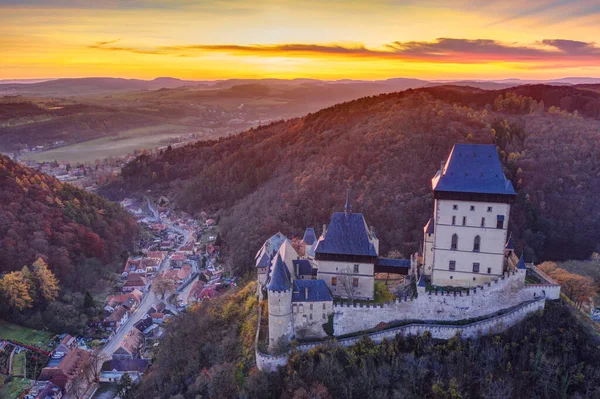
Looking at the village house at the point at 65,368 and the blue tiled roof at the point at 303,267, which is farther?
the village house at the point at 65,368

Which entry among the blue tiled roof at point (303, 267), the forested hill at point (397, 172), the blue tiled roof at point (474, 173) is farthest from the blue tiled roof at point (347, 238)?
the forested hill at point (397, 172)

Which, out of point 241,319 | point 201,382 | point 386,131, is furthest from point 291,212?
point 201,382

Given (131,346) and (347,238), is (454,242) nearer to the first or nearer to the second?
(347,238)

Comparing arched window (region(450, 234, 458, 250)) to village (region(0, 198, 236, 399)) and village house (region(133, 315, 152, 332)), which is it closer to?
village (region(0, 198, 236, 399))

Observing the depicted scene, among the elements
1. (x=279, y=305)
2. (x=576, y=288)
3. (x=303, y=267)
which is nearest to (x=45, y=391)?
(x=279, y=305)

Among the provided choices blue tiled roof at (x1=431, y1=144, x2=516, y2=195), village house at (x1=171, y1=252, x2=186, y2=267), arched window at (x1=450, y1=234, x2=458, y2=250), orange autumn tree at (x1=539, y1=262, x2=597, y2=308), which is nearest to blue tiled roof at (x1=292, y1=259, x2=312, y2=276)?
arched window at (x1=450, y1=234, x2=458, y2=250)

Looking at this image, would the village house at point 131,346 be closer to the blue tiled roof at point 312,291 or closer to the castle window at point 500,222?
the blue tiled roof at point 312,291

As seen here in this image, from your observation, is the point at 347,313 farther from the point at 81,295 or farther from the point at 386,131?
the point at 386,131

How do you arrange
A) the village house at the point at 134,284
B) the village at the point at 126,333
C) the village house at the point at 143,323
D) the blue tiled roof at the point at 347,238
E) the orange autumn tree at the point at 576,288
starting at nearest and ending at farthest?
the blue tiled roof at the point at 347,238 → the orange autumn tree at the point at 576,288 → the village at the point at 126,333 → the village house at the point at 143,323 → the village house at the point at 134,284
